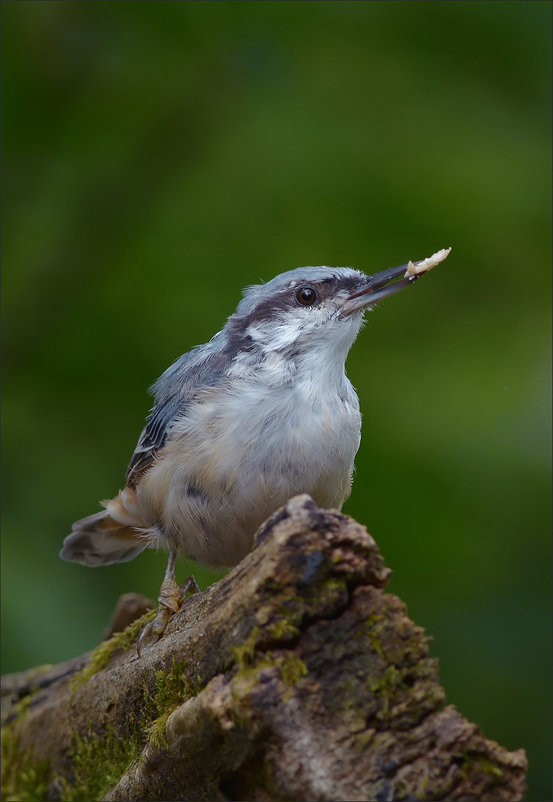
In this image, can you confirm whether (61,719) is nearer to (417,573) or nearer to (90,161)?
(417,573)

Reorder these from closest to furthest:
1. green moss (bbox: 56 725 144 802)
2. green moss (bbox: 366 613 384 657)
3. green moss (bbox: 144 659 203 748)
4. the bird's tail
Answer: green moss (bbox: 366 613 384 657) → green moss (bbox: 144 659 203 748) → green moss (bbox: 56 725 144 802) → the bird's tail

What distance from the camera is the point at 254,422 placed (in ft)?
10.1

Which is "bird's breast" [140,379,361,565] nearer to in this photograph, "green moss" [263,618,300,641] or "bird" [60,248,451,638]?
"bird" [60,248,451,638]

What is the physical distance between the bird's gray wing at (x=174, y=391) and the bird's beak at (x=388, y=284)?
1.77 ft

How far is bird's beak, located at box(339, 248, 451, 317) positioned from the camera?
11.1ft

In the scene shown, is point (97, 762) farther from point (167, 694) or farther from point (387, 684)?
point (387, 684)

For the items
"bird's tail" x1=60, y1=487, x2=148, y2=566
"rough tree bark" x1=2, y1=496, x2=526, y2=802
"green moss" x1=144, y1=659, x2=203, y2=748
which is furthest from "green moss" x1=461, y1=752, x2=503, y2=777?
"bird's tail" x1=60, y1=487, x2=148, y2=566

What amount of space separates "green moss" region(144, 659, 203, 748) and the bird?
0.49 meters

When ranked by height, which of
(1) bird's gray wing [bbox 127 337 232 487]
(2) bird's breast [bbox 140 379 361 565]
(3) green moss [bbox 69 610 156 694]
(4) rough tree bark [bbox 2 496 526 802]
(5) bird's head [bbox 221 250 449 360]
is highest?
(5) bird's head [bbox 221 250 449 360]

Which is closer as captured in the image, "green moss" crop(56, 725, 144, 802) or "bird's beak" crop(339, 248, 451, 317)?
"green moss" crop(56, 725, 144, 802)

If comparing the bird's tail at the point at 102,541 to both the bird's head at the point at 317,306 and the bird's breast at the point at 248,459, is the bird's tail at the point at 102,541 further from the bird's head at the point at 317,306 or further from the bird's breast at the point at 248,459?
the bird's head at the point at 317,306

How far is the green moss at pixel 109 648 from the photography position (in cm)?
343

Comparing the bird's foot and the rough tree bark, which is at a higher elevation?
A: the bird's foot

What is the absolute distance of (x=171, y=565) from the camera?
11.4 ft
